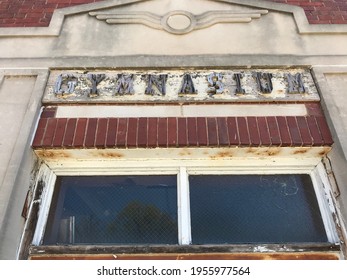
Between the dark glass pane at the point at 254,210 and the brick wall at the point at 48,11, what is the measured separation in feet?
5.95

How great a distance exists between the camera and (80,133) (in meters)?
2.98

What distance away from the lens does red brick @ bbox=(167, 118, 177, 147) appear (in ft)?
9.52

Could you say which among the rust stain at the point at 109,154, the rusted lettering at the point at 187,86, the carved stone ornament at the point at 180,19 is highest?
the carved stone ornament at the point at 180,19

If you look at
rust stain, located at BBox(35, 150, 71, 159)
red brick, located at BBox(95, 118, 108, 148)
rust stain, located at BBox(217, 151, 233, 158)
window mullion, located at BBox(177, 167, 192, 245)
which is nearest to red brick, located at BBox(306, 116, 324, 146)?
rust stain, located at BBox(217, 151, 233, 158)

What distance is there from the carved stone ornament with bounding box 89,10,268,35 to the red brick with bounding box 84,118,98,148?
1241mm

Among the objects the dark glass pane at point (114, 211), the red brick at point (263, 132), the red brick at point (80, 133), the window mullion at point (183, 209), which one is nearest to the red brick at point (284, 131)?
the red brick at point (263, 132)

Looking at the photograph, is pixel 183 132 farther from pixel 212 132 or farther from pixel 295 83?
pixel 295 83

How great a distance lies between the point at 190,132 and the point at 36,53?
1742mm

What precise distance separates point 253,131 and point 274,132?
0.17 m

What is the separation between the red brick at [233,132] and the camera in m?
2.90

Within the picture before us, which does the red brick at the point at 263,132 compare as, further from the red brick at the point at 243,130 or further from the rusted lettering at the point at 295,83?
the rusted lettering at the point at 295,83

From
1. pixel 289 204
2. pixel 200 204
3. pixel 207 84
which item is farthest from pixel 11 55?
pixel 289 204

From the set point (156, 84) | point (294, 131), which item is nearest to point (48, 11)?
point (156, 84)
